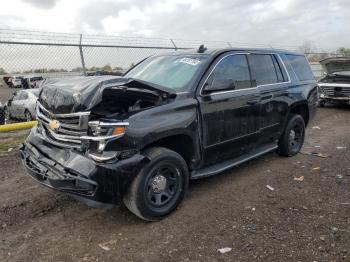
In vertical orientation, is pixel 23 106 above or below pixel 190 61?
below

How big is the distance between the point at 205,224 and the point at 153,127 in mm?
1213

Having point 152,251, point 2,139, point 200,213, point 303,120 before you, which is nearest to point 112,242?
point 152,251

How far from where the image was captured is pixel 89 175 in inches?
139

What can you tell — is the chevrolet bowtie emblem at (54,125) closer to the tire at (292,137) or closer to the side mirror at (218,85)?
the side mirror at (218,85)

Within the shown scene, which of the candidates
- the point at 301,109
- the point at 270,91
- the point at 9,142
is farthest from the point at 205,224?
the point at 9,142

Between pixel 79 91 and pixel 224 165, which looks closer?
pixel 79 91

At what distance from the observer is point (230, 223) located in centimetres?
405

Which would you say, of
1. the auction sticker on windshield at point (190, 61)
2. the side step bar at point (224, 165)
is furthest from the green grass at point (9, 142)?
the side step bar at point (224, 165)

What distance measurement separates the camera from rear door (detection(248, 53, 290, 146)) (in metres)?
5.52

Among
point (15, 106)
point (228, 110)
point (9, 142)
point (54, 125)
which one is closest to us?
point (54, 125)

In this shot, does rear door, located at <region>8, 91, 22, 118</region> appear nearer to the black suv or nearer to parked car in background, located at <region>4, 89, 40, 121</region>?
parked car in background, located at <region>4, 89, 40, 121</region>

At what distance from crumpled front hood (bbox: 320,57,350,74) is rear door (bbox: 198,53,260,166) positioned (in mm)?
9679

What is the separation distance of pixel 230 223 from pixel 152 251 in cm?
100

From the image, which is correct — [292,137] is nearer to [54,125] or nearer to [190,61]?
[190,61]
